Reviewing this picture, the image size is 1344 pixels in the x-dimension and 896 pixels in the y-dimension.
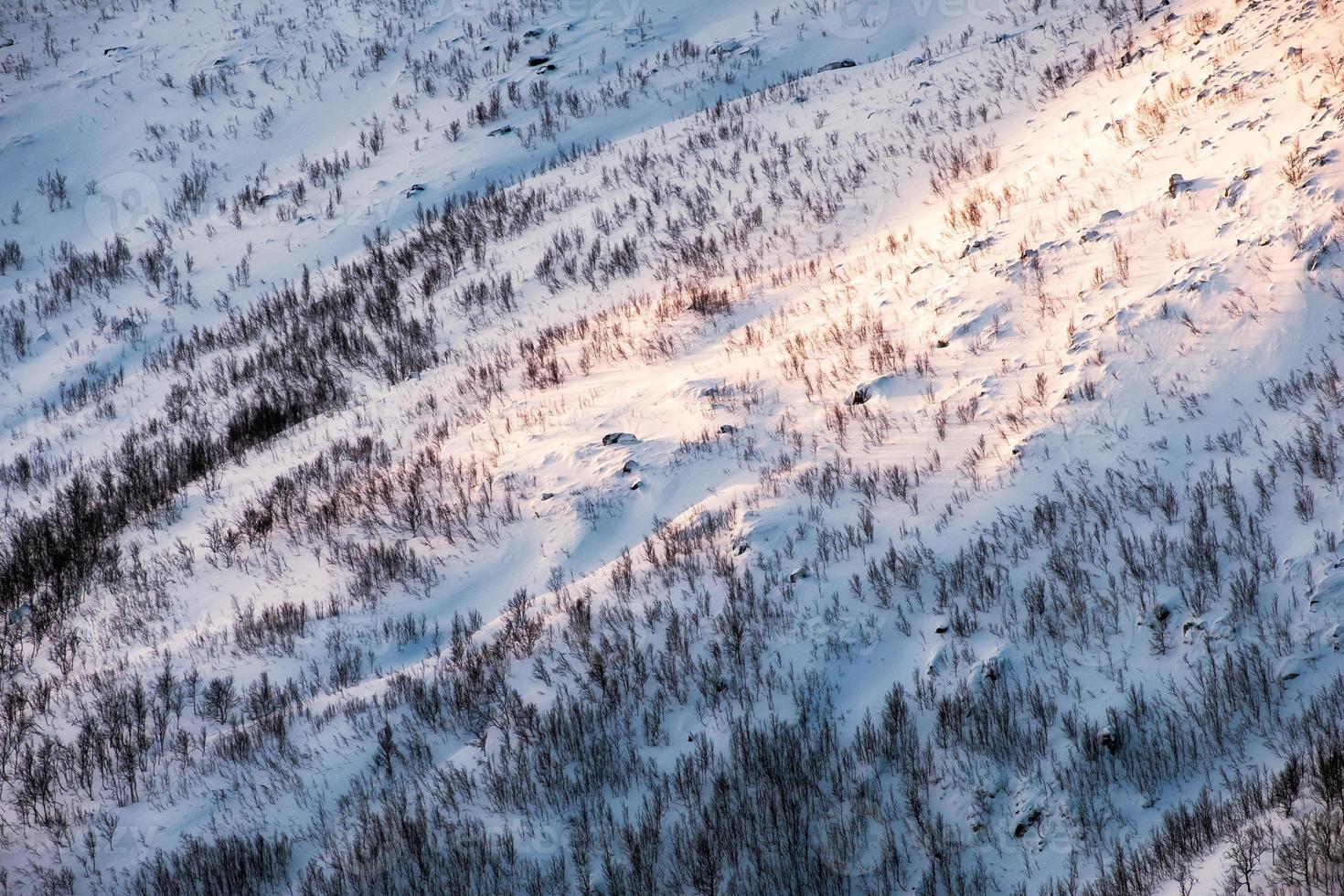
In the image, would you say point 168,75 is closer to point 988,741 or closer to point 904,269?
point 904,269

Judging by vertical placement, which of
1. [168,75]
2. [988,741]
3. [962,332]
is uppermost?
[168,75]

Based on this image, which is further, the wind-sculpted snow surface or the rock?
the wind-sculpted snow surface

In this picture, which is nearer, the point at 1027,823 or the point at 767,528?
the point at 1027,823

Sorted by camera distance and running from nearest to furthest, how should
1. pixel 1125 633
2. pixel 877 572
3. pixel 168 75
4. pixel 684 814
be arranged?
pixel 684 814, pixel 1125 633, pixel 877 572, pixel 168 75

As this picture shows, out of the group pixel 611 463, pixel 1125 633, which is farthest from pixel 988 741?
pixel 611 463

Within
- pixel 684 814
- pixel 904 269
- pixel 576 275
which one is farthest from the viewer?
pixel 576 275

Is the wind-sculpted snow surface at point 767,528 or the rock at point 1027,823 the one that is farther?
the wind-sculpted snow surface at point 767,528

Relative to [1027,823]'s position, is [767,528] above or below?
above

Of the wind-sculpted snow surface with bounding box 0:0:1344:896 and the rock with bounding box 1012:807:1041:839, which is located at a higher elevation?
the wind-sculpted snow surface with bounding box 0:0:1344:896
